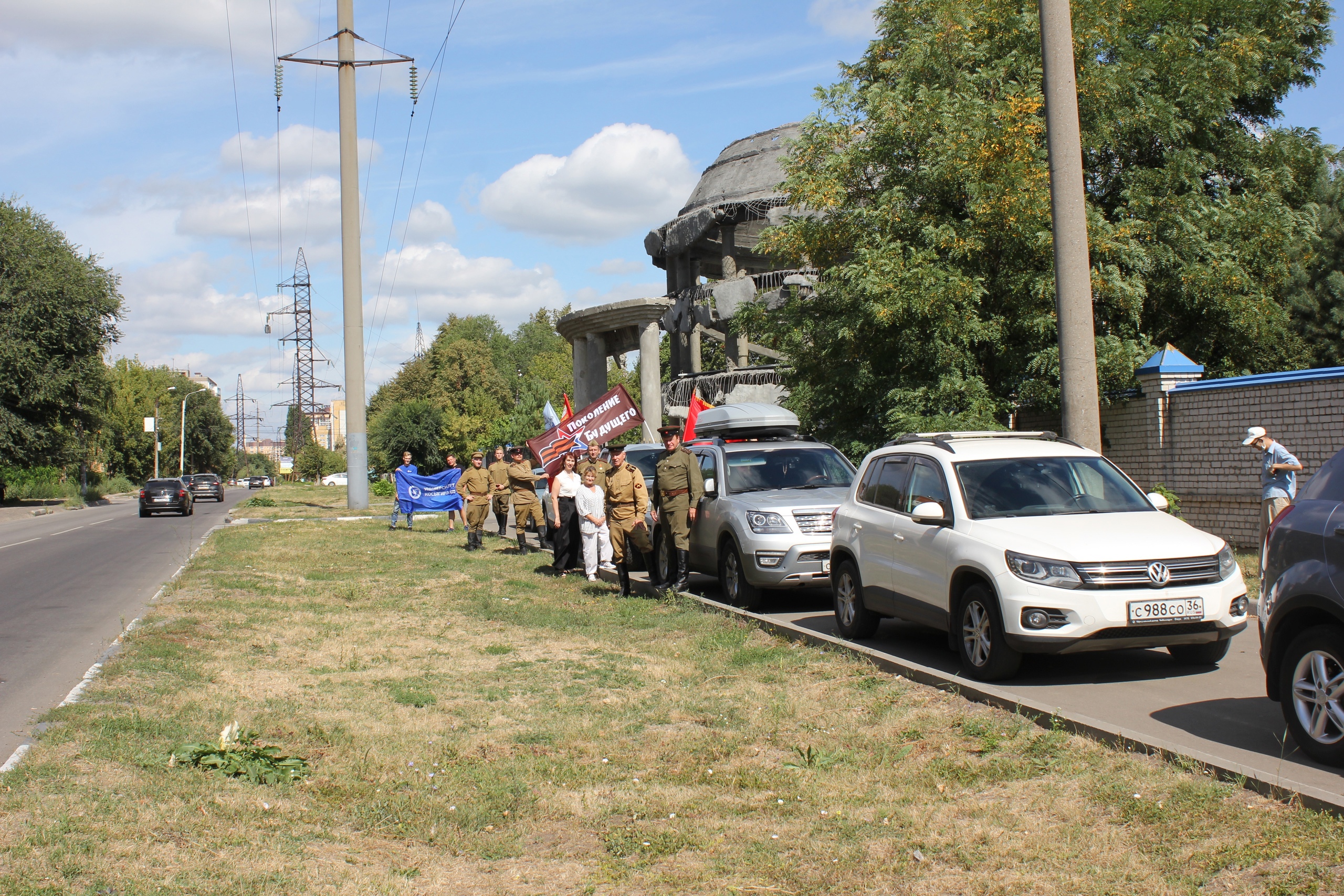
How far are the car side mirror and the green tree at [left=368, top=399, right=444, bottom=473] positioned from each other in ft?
206

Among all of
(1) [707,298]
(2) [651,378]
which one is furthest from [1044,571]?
(1) [707,298]

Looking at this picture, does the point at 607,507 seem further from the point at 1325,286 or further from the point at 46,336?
the point at 46,336

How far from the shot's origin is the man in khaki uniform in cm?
1350

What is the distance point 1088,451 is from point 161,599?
34.5 feet

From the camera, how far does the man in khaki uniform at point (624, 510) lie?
1350 cm

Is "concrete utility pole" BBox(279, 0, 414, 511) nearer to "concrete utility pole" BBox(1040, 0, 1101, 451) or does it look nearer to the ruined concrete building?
the ruined concrete building

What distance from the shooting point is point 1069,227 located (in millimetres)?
10734

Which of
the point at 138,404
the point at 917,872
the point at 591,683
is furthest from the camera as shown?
the point at 138,404

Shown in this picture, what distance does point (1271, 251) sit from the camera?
19.4 meters

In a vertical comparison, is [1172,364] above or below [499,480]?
above

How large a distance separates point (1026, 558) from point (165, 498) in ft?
135

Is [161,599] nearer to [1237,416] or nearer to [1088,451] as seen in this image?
[1088,451]

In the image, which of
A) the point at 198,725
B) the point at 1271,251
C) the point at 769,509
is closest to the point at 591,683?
the point at 198,725

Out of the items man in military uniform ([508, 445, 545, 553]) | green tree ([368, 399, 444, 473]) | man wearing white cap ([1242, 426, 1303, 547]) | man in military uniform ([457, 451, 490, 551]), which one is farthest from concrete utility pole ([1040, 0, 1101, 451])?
green tree ([368, 399, 444, 473])
